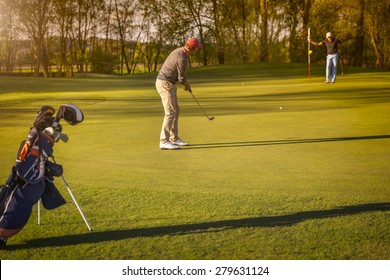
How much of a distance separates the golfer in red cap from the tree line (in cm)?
4110

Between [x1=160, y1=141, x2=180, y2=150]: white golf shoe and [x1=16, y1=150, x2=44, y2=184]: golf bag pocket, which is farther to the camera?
[x1=160, y1=141, x2=180, y2=150]: white golf shoe

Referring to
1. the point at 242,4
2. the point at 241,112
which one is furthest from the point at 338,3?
the point at 241,112

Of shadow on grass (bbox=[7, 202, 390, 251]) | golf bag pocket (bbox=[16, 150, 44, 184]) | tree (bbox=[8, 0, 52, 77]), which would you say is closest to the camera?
golf bag pocket (bbox=[16, 150, 44, 184])

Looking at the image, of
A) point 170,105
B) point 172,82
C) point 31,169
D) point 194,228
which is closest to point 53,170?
point 31,169

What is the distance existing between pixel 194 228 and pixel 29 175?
69.6 inches

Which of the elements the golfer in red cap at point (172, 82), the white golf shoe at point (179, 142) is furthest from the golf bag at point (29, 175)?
the white golf shoe at point (179, 142)

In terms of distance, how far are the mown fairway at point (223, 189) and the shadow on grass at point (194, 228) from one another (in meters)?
0.01

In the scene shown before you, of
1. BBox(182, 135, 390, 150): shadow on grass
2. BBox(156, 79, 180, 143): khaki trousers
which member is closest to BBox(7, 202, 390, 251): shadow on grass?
BBox(182, 135, 390, 150): shadow on grass

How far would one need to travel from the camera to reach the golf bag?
517 cm

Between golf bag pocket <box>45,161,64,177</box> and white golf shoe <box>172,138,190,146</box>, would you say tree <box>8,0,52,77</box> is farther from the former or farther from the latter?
golf bag pocket <box>45,161,64,177</box>

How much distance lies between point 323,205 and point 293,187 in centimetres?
88

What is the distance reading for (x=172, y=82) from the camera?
10984 millimetres

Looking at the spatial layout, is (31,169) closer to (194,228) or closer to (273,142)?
(194,228)

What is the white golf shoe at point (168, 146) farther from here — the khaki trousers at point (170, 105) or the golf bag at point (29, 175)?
the golf bag at point (29, 175)
